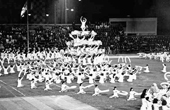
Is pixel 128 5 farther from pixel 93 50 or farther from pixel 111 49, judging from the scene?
pixel 93 50

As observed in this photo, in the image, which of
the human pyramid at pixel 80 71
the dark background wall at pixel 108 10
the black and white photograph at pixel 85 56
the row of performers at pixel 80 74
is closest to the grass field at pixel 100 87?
the black and white photograph at pixel 85 56

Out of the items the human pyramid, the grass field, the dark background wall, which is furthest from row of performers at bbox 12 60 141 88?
the dark background wall

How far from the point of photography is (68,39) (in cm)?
5069

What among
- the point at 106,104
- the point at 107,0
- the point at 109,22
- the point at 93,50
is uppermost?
the point at 107,0

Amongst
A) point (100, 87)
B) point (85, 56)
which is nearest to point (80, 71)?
point (85, 56)

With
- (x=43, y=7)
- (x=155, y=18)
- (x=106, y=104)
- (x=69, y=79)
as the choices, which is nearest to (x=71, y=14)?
(x=43, y=7)

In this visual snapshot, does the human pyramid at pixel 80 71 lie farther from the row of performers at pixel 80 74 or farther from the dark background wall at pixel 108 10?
the dark background wall at pixel 108 10

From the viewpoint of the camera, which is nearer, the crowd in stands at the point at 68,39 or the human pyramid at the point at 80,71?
the human pyramid at the point at 80,71

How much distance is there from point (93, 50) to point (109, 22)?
32966mm

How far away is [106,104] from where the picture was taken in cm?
1628

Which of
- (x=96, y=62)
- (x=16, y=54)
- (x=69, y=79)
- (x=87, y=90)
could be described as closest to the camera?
(x=87, y=90)

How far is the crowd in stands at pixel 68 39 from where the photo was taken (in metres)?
50.2

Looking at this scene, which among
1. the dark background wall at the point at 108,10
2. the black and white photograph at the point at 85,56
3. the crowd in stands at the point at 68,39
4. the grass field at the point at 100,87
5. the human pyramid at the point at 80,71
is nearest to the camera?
the grass field at the point at 100,87

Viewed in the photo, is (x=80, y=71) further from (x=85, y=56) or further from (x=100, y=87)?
(x=100, y=87)
